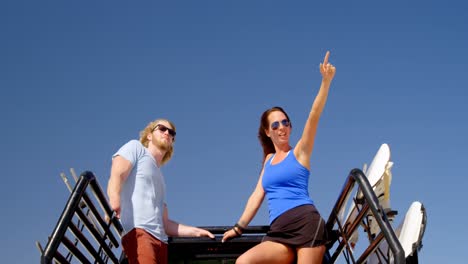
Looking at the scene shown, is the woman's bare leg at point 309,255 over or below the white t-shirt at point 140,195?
below

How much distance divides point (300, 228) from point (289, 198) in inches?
9.8

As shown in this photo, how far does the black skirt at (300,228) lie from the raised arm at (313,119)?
356 millimetres

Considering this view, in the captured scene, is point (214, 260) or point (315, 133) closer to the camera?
point (315, 133)

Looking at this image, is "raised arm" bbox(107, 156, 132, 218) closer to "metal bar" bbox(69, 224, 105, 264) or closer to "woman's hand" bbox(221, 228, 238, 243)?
"metal bar" bbox(69, 224, 105, 264)

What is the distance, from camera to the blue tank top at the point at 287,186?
3828 mm

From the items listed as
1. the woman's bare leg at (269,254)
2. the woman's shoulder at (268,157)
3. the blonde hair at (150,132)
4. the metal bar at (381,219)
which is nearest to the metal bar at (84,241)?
the blonde hair at (150,132)

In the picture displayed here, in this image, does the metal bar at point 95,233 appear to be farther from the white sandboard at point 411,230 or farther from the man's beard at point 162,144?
the white sandboard at point 411,230

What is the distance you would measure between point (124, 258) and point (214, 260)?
0.76 m

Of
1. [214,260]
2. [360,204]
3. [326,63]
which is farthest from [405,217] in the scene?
[214,260]

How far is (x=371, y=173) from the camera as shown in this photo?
4.24 meters

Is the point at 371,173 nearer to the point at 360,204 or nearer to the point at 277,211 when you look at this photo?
the point at 360,204

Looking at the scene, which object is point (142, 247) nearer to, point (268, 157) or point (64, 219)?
point (64, 219)

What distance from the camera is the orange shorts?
3881 millimetres

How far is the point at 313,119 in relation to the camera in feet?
12.5
